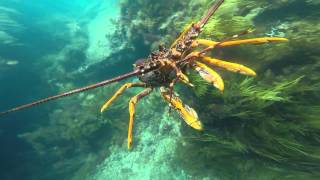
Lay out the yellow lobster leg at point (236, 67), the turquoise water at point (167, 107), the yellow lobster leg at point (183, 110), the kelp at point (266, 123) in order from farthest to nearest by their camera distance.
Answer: the turquoise water at point (167, 107), the kelp at point (266, 123), the yellow lobster leg at point (183, 110), the yellow lobster leg at point (236, 67)

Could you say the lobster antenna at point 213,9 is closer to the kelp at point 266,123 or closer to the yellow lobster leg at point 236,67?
the yellow lobster leg at point 236,67

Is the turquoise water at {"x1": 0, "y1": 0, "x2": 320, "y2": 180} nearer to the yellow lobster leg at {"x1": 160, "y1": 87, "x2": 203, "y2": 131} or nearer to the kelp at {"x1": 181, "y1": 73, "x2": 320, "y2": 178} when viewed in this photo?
the kelp at {"x1": 181, "y1": 73, "x2": 320, "y2": 178}

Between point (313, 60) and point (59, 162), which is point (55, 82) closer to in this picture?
point (59, 162)

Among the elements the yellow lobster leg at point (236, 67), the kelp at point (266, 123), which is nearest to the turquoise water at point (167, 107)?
the kelp at point (266, 123)

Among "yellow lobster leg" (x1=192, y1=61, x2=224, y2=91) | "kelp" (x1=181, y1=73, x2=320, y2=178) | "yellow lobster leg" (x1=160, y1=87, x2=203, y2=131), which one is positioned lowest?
"kelp" (x1=181, y1=73, x2=320, y2=178)

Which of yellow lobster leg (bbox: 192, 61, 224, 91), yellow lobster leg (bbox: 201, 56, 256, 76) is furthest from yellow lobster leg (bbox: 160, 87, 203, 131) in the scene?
yellow lobster leg (bbox: 201, 56, 256, 76)

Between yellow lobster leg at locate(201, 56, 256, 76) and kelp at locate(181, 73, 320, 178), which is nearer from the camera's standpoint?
yellow lobster leg at locate(201, 56, 256, 76)
